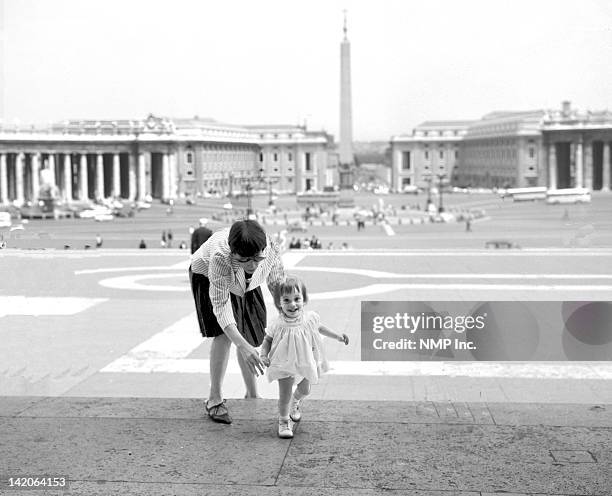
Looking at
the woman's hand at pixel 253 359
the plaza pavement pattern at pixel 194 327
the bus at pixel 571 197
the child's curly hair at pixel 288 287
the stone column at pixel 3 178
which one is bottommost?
the plaza pavement pattern at pixel 194 327

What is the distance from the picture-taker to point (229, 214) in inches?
848

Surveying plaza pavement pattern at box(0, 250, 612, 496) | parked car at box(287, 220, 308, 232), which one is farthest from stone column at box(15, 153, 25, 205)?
plaza pavement pattern at box(0, 250, 612, 496)

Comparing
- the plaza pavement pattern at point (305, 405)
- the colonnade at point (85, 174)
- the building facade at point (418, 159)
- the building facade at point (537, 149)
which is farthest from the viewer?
the building facade at point (418, 159)

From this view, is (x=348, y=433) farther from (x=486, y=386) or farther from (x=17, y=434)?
(x=486, y=386)

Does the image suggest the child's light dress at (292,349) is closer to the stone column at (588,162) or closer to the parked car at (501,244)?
the parked car at (501,244)

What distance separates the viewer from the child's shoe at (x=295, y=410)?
6.12 meters

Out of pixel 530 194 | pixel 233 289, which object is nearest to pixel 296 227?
pixel 530 194

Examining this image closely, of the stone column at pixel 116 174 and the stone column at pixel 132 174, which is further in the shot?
the stone column at pixel 116 174

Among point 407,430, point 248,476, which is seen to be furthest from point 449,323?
point 248,476

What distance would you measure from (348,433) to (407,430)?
13.7 inches

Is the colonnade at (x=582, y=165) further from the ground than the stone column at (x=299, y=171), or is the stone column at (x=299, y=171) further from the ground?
the stone column at (x=299, y=171)

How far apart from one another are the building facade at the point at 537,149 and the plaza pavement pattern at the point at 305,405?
206 cm

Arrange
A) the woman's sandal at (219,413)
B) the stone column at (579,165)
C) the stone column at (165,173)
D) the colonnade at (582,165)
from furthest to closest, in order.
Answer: the stone column at (165,173), the stone column at (579,165), the colonnade at (582,165), the woman's sandal at (219,413)

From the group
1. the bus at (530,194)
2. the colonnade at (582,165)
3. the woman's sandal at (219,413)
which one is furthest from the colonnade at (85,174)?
the woman's sandal at (219,413)
